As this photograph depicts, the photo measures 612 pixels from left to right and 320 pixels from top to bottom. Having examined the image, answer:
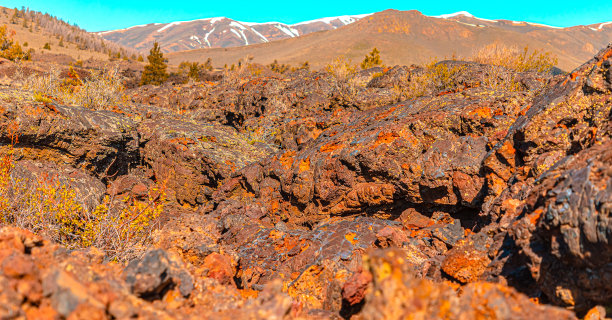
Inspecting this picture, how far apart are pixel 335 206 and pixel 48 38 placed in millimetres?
70838

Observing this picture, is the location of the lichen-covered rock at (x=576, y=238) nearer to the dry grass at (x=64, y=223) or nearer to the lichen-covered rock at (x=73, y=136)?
the dry grass at (x=64, y=223)

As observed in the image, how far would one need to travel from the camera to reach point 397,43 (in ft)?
255

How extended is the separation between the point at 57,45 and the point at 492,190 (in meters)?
66.9

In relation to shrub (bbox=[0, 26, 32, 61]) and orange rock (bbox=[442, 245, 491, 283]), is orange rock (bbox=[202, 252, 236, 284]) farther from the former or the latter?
shrub (bbox=[0, 26, 32, 61])

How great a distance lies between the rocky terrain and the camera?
216 cm

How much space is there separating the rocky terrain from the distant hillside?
48.1 m

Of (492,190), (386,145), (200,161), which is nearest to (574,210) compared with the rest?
(492,190)

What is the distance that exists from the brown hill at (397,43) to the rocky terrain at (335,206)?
58.0 m

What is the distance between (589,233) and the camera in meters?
2.21

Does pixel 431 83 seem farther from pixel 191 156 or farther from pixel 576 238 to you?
pixel 576 238

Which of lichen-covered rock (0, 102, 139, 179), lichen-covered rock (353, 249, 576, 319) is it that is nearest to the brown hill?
lichen-covered rock (0, 102, 139, 179)

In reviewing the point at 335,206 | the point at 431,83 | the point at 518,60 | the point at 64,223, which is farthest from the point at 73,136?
the point at 518,60

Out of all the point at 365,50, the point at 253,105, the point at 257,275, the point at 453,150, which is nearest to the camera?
the point at 257,275

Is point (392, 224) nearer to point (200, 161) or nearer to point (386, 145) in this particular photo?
point (386, 145)
